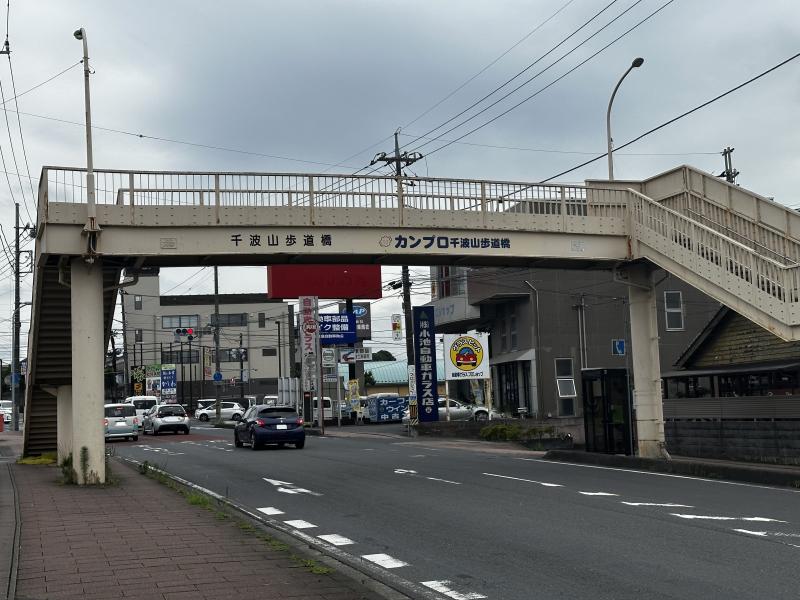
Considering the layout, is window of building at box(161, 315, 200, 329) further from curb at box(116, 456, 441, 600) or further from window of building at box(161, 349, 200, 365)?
curb at box(116, 456, 441, 600)

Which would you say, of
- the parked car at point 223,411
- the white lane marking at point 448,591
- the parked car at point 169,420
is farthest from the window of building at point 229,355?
the white lane marking at point 448,591

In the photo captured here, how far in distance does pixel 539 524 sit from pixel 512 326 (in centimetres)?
3388

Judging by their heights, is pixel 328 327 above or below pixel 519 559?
above

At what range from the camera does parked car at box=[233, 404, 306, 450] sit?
30.8 meters

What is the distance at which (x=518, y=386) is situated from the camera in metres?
45.3

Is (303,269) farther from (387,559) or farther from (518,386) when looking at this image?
(387,559)

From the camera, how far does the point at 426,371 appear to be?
39750 millimetres

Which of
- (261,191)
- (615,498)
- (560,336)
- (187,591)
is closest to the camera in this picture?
(187,591)

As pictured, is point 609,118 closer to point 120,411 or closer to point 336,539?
point 336,539

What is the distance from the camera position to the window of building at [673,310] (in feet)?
145

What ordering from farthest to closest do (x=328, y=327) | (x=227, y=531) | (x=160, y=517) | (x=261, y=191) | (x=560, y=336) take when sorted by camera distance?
1. (x=328, y=327)
2. (x=560, y=336)
3. (x=261, y=191)
4. (x=160, y=517)
5. (x=227, y=531)

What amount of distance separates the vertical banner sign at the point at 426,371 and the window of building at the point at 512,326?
642cm

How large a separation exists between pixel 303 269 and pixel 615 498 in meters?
39.6

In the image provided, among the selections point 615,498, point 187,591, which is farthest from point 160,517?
point 615,498
